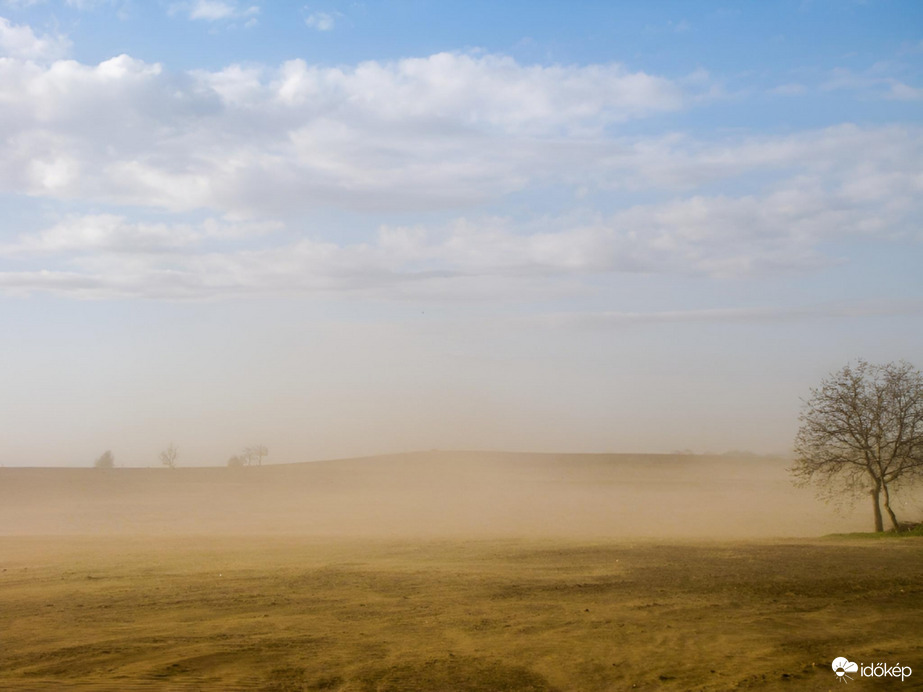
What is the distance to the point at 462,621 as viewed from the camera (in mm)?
12867

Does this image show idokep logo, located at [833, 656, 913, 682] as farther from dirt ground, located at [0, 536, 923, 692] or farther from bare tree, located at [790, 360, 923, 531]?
bare tree, located at [790, 360, 923, 531]

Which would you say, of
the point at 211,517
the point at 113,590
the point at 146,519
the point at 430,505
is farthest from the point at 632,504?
the point at 113,590

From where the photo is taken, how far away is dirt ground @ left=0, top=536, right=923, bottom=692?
388 inches

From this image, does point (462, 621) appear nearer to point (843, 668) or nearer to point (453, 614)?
point (453, 614)

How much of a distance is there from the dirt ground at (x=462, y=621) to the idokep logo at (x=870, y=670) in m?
0.20

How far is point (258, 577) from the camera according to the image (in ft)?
58.8

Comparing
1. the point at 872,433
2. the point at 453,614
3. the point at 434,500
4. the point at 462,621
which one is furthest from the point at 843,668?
the point at 434,500

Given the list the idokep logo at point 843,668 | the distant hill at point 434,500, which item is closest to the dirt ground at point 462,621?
the idokep logo at point 843,668

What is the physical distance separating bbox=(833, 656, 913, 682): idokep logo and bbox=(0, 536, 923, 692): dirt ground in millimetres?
198

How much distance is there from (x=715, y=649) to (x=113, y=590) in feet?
40.6

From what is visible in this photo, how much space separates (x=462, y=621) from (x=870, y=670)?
20.2 ft

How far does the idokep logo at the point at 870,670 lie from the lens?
31.5 feet

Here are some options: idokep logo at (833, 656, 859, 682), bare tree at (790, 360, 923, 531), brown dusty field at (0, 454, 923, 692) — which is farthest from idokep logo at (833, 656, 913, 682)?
bare tree at (790, 360, 923, 531)

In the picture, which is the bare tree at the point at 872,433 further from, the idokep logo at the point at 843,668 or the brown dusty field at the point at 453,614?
the idokep logo at the point at 843,668
